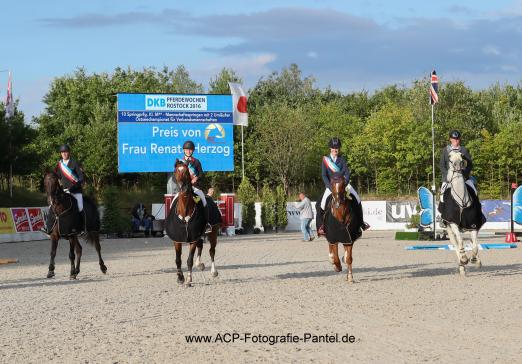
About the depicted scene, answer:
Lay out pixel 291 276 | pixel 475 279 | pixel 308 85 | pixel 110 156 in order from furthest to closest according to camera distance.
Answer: pixel 308 85 → pixel 110 156 → pixel 291 276 → pixel 475 279

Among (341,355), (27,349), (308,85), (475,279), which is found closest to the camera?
(341,355)

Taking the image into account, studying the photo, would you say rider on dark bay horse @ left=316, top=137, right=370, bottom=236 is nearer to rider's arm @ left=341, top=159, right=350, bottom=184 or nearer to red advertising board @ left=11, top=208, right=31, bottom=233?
rider's arm @ left=341, top=159, right=350, bottom=184

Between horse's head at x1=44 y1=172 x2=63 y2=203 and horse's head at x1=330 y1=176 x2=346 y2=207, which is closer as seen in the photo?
horse's head at x1=330 y1=176 x2=346 y2=207

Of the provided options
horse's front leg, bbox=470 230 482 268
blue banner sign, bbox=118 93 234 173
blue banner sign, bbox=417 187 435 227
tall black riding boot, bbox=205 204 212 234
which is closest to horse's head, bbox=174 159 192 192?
tall black riding boot, bbox=205 204 212 234

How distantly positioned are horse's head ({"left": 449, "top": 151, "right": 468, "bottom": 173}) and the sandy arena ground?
207 centimetres

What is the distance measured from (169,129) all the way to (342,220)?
28.7m

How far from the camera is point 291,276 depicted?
17953mm

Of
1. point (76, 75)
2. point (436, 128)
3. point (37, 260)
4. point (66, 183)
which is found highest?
point (76, 75)

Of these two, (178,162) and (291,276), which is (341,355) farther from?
(291,276)

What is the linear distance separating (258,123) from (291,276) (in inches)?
2330

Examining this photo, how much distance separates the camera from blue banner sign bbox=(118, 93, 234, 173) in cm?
4400

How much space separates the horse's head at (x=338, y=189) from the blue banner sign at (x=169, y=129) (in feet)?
90.9

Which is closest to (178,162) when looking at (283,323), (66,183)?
(66,183)

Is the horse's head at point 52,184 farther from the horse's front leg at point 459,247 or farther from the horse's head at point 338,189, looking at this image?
the horse's front leg at point 459,247
